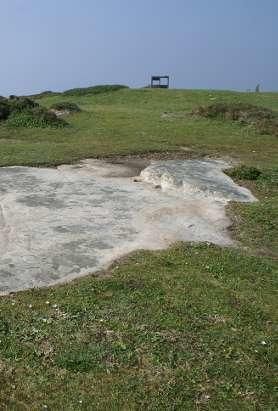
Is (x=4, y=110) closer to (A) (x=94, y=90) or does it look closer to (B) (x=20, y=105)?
(B) (x=20, y=105)

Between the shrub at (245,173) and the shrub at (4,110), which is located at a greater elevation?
the shrub at (4,110)

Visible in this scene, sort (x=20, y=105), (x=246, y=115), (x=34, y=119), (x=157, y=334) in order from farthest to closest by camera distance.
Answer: (x=246, y=115)
(x=20, y=105)
(x=34, y=119)
(x=157, y=334)

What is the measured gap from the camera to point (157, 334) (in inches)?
284

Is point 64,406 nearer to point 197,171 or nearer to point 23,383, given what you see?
point 23,383

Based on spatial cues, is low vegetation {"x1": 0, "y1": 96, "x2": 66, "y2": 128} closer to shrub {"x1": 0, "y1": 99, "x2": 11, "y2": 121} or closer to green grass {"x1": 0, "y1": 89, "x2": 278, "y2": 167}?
shrub {"x1": 0, "y1": 99, "x2": 11, "y2": 121}

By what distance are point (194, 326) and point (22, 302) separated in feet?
7.31

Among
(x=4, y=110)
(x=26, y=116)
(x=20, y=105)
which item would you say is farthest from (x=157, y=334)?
(x=20, y=105)

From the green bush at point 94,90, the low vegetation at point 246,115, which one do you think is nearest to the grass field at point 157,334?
the low vegetation at point 246,115

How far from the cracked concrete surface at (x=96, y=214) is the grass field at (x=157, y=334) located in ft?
1.51

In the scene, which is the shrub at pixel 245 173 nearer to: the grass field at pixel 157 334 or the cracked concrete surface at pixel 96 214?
the cracked concrete surface at pixel 96 214

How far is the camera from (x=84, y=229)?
413 inches

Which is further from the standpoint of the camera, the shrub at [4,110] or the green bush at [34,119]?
the shrub at [4,110]

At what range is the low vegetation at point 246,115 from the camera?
22.3 m

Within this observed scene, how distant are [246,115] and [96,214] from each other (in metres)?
13.6
